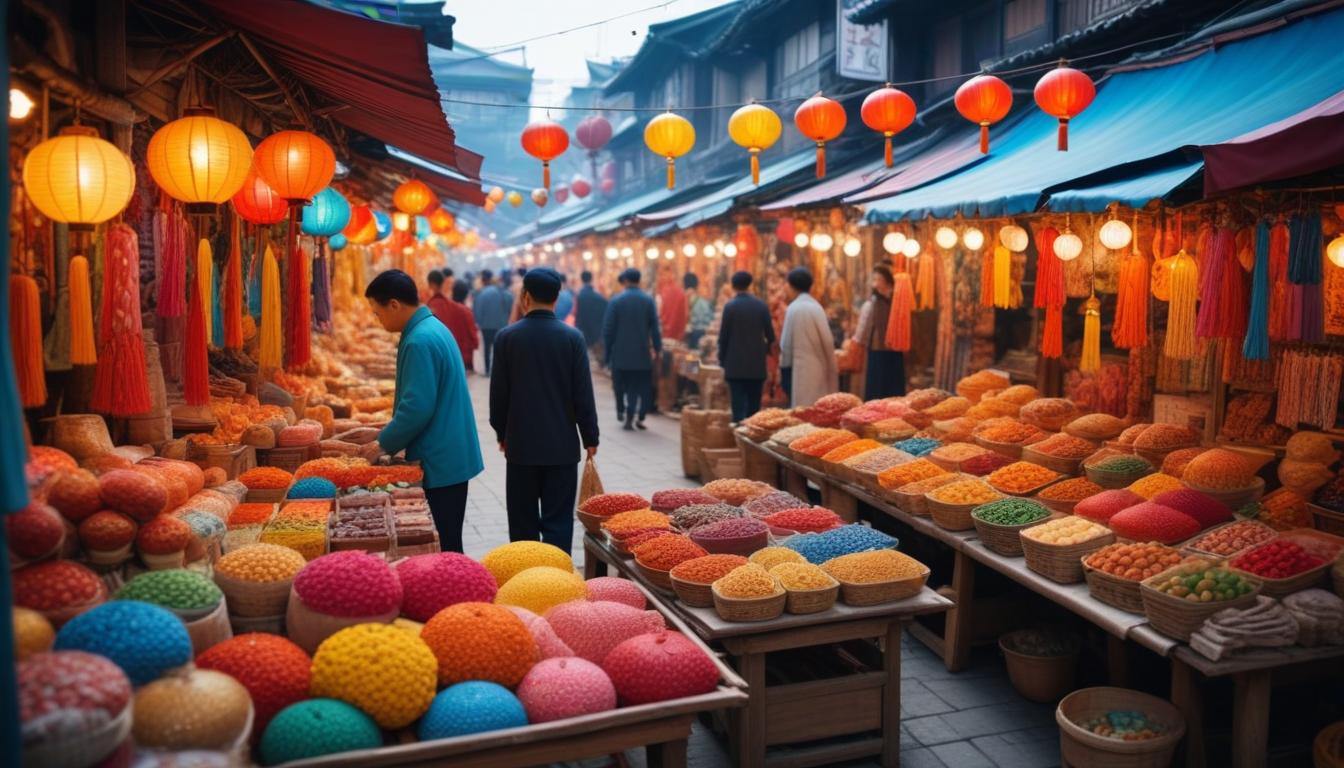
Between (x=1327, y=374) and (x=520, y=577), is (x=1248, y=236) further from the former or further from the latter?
(x=520, y=577)

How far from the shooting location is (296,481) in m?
5.58

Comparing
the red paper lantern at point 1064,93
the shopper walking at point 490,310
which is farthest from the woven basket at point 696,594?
the shopper walking at point 490,310

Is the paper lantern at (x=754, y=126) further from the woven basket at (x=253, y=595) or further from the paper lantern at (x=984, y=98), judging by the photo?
the woven basket at (x=253, y=595)

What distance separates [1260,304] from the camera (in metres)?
5.70

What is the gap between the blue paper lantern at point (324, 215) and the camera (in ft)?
26.0

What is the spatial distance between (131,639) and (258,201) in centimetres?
411

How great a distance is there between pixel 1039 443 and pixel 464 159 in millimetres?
5898

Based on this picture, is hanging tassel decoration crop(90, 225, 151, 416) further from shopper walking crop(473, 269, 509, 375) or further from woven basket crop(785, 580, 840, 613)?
shopper walking crop(473, 269, 509, 375)

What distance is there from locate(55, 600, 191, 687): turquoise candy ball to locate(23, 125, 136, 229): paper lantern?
1729 millimetres

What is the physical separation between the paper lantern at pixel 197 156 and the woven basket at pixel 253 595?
6.60 feet

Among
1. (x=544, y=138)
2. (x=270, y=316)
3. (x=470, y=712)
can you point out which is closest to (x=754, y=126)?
(x=544, y=138)

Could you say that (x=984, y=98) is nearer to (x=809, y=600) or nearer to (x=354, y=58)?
(x=354, y=58)

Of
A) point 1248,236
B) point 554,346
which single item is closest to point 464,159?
point 554,346

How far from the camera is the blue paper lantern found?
7.91 metres
